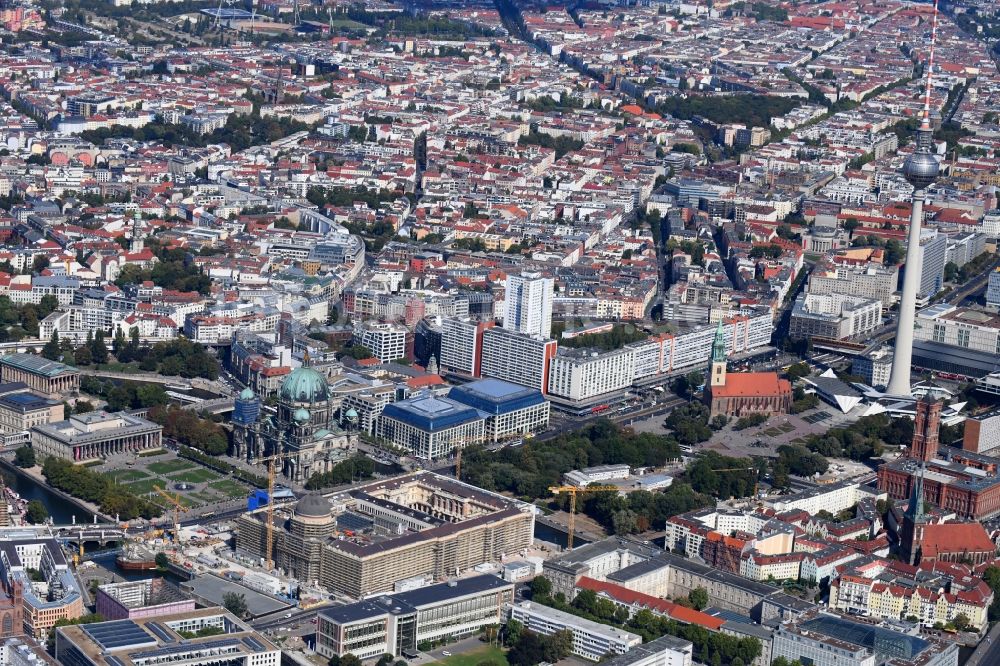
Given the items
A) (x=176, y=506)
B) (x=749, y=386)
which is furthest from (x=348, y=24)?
(x=176, y=506)

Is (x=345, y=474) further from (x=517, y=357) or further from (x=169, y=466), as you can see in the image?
(x=517, y=357)

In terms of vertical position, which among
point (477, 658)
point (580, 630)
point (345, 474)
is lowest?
point (477, 658)

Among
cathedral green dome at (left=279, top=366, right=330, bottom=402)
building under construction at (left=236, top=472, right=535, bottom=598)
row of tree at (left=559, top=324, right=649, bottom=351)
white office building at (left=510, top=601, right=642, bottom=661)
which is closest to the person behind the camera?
white office building at (left=510, top=601, right=642, bottom=661)

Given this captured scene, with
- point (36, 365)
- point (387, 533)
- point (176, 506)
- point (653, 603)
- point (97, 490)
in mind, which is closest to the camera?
point (653, 603)

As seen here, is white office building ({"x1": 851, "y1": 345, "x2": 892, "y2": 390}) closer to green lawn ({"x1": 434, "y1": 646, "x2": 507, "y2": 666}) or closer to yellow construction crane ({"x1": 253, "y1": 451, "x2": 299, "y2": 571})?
yellow construction crane ({"x1": 253, "y1": 451, "x2": 299, "y2": 571})

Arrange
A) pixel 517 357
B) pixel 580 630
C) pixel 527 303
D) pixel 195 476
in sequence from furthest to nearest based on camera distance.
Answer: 1. pixel 527 303
2. pixel 517 357
3. pixel 195 476
4. pixel 580 630

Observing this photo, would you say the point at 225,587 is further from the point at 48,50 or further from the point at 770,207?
the point at 48,50

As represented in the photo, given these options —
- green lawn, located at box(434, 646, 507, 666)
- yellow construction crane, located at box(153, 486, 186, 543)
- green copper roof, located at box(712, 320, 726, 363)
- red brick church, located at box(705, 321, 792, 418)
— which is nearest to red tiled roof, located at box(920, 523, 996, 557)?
green lawn, located at box(434, 646, 507, 666)
